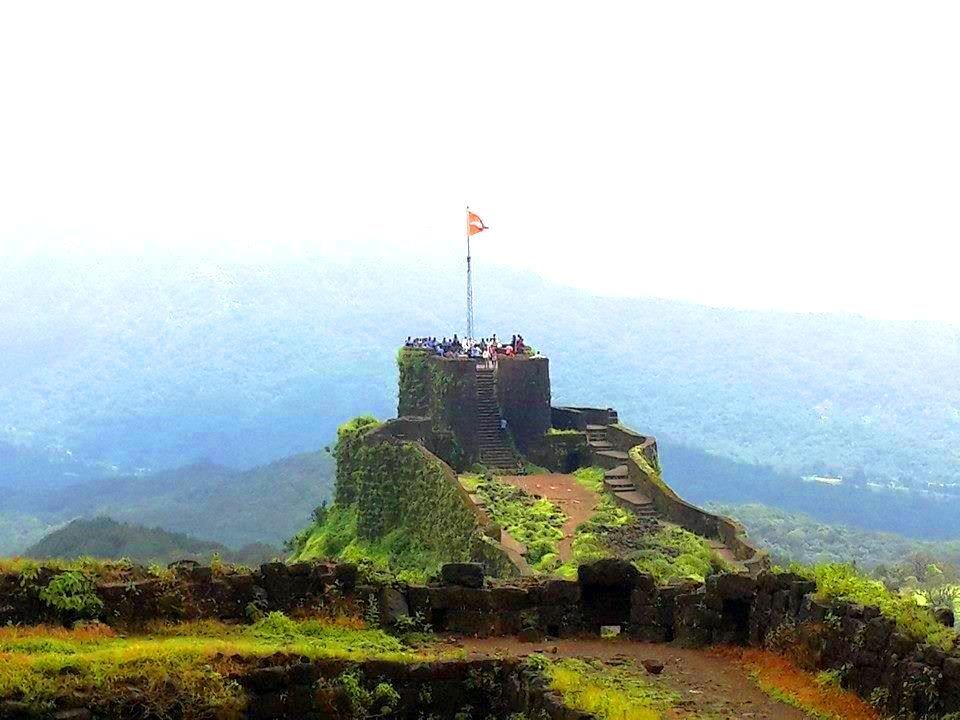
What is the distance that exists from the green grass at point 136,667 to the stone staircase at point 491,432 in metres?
28.0

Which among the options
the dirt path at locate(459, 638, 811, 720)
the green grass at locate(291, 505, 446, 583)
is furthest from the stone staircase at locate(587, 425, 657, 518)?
the dirt path at locate(459, 638, 811, 720)

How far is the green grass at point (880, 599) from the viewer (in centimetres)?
1224

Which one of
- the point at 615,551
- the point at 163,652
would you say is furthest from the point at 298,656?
Result: the point at 615,551

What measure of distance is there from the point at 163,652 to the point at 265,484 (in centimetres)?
10351

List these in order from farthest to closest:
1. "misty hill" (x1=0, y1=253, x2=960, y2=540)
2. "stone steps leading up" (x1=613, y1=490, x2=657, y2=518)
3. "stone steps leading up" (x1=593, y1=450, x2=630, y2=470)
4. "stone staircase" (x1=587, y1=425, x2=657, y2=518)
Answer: "misty hill" (x1=0, y1=253, x2=960, y2=540) < "stone steps leading up" (x1=593, y1=450, x2=630, y2=470) < "stone staircase" (x1=587, y1=425, x2=657, y2=518) < "stone steps leading up" (x1=613, y1=490, x2=657, y2=518)

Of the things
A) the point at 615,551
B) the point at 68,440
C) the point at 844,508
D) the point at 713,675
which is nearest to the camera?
the point at 713,675

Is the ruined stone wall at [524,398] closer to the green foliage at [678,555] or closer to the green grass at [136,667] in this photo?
the green foliage at [678,555]

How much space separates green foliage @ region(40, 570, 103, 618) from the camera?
13.7 metres

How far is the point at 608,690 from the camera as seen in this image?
12469 mm

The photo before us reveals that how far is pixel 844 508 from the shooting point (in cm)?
12269

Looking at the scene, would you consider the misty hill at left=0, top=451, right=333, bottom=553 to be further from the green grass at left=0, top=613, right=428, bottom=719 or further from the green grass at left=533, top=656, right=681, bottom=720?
the green grass at left=0, top=613, right=428, bottom=719

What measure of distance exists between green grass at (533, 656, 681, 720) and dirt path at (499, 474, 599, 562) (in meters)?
12.9

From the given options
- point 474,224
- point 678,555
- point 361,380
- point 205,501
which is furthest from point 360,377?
point 678,555

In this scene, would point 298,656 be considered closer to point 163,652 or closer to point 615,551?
point 163,652
